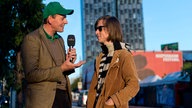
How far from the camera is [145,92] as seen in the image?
36312mm

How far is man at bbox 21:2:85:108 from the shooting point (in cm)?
320

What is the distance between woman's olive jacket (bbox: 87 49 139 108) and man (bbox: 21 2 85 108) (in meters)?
0.28

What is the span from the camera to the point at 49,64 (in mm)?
3338

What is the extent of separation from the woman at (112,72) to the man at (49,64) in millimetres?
211

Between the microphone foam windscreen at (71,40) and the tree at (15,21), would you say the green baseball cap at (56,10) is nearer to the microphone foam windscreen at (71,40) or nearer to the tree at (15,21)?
the microphone foam windscreen at (71,40)

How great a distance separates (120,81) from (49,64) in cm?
61

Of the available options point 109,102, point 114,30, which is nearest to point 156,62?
point 114,30

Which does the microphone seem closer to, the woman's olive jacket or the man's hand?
the woman's olive jacket

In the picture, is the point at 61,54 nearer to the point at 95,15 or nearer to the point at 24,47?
the point at 24,47

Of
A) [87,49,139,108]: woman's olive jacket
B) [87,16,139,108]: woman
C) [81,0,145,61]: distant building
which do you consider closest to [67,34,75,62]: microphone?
[87,16,139,108]: woman

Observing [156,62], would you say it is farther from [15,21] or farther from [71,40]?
[71,40]

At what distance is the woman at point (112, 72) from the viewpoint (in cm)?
312

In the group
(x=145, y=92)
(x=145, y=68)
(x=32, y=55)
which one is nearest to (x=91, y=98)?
(x=32, y=55)

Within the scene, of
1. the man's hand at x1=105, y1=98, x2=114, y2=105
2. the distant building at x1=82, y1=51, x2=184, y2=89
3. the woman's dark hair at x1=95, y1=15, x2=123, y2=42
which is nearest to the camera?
the man's hand at x1=105, y1=98, x2=114, y2=105
